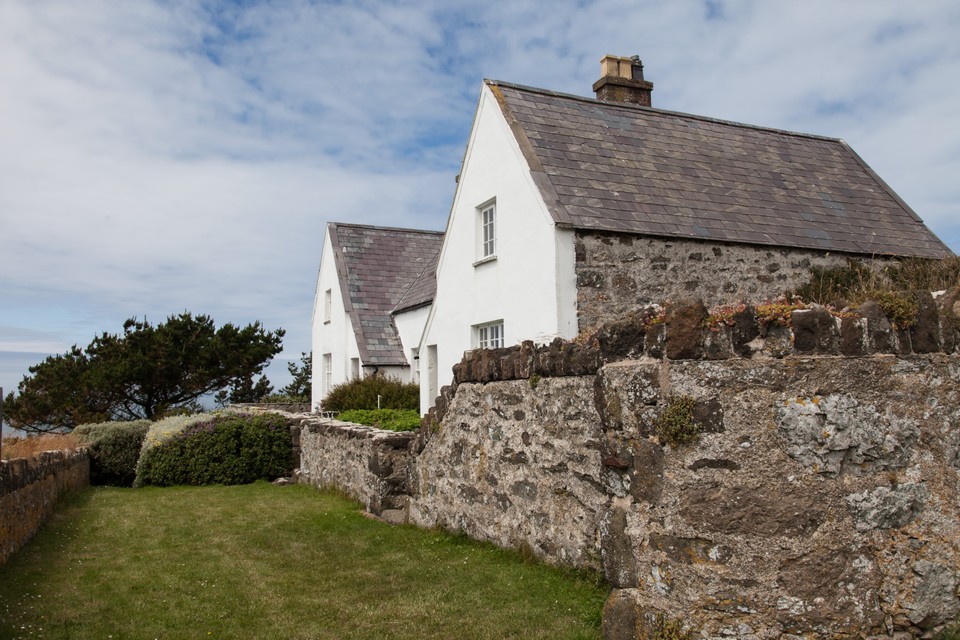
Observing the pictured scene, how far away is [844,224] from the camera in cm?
1447

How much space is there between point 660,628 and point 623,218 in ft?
28.4

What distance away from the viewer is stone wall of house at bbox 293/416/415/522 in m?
10.0

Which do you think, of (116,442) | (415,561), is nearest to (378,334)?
(116,442)

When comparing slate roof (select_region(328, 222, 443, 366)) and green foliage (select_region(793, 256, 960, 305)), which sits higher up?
slate roof (select_region(328, 222, 443, 366))

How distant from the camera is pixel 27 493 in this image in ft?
Answer: 28.6

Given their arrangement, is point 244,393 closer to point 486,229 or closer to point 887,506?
point 486,229

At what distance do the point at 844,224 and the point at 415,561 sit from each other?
11041 mm

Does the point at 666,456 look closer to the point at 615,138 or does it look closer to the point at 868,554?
the point at 868,554

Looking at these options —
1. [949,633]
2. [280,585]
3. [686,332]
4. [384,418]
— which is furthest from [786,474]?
[384,418]

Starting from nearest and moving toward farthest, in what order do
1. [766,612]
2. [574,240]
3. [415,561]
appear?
[766,612]
[415,561]
[574,240]

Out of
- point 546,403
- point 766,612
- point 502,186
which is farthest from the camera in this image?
point 502,186

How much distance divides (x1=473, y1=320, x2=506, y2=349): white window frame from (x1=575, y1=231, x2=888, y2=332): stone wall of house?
2.30 metres

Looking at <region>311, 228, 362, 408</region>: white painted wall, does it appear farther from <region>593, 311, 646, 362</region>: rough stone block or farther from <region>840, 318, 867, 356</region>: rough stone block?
<region>840, 318, 867, 356</region>: rough stone block

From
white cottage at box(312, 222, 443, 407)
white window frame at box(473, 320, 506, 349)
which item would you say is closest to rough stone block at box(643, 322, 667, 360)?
white window frame at box(473, 320, 506, 349)
